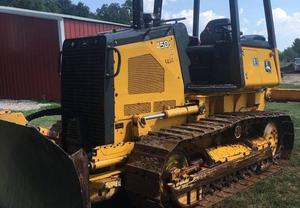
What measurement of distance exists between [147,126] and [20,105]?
13816mm

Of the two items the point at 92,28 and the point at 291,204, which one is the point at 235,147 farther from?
the point at 92,28

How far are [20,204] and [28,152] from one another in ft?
2.21

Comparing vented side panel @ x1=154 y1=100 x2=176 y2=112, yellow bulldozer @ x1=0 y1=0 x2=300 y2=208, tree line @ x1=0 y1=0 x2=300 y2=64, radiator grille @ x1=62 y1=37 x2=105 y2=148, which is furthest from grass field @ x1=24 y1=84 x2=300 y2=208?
tree line @ x1=0 y1=0 x2=300 y2=64

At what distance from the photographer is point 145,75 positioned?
6.03 metres

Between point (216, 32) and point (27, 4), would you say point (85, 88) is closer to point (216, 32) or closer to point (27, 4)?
point (216, 32)

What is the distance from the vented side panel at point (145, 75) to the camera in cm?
586

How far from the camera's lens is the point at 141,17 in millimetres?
6234

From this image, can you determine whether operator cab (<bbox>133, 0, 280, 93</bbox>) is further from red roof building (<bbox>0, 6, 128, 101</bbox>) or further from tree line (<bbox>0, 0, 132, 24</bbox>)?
tree line (<bbox>0, 0, 132, 24</bbox>)

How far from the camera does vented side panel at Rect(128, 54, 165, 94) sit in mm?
5863

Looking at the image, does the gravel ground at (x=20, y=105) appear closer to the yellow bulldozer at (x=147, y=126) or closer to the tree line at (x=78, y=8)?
the yellow bulldozer at (x=147, y=126)

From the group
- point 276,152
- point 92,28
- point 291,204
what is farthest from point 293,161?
point 92,28

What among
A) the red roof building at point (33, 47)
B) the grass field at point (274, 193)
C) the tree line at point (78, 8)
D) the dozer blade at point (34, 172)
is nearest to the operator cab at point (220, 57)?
the grass field at point (274, 193)

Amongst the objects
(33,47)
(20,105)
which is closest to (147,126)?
(20,105)

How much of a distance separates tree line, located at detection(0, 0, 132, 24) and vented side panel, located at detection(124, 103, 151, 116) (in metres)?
69.3
